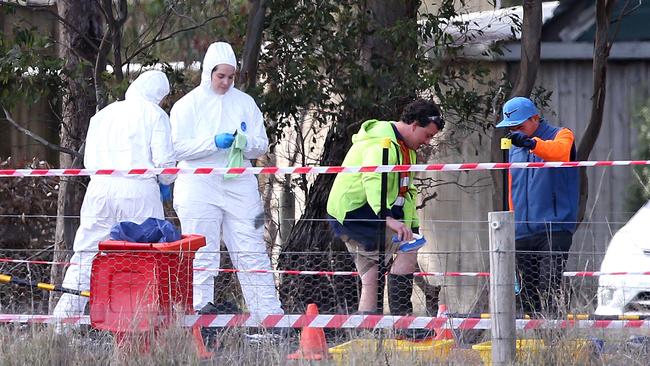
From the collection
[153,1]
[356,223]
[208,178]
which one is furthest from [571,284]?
[153,1]

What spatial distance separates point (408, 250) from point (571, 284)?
112cm

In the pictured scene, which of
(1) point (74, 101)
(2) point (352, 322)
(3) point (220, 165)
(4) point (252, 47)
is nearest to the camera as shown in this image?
(2) point (352, 322)

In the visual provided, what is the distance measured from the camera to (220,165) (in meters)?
9.00

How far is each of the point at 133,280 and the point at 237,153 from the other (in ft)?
6.49

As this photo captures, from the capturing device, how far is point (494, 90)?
38.3 ft

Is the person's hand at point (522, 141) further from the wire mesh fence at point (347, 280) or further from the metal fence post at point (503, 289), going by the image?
the metal fence post at point (503, 289)

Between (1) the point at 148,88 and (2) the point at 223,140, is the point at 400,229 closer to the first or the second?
(2) the point at 223,140

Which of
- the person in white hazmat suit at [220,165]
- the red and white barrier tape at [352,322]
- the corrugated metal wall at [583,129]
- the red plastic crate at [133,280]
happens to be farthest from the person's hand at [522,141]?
the corrugated metal wall at [583,129]

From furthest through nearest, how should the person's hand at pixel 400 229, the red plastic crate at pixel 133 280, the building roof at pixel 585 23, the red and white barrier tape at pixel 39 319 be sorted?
the building roof at pixel 585 23 < the person's hand at pixel 400 229 < the red and white barrier tape at pixel 39 319 < the red plastic crate at pixel 133 280

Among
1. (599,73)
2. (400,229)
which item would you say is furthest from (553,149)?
(599,73)

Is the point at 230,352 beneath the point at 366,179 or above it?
beneath

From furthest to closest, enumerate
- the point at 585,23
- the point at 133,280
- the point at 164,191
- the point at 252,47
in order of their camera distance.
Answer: the point at 585,23 < the point at 252,47 < the point at 164,191 < the point at 133,280

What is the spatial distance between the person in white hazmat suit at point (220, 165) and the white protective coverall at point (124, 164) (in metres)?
0.17

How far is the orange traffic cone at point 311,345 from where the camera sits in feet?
22.5
